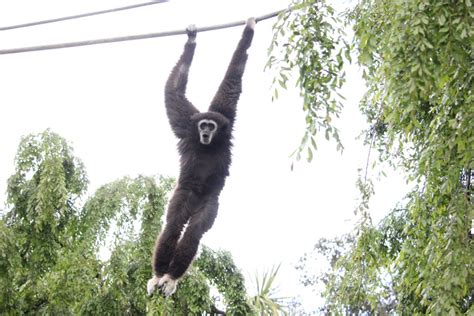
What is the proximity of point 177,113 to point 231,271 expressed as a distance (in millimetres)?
7104

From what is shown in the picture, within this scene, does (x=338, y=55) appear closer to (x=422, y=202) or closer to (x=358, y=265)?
(x=422, y=202)

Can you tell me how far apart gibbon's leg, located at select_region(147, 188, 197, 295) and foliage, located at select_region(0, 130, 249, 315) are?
15.4 feet

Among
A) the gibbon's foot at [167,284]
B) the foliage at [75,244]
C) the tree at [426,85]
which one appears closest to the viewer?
the tree at [426,85]

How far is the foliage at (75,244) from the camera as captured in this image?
973 centimetres

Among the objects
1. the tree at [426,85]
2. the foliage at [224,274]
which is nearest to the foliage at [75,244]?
the foliage at [224,274]

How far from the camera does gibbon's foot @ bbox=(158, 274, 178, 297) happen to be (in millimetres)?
4326

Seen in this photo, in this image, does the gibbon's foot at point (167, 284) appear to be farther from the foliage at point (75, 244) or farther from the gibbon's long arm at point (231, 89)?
the foliage at point (75, 244)

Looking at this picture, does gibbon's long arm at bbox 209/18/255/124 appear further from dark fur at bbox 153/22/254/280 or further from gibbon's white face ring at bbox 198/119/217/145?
gibbon's white face ring at bbox 198/119/217/145

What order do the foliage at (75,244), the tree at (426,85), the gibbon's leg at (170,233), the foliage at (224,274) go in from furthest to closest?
the foliage at (224,274), the foliage at (75,244), the gibbon's leg at (170,233), the tree at (426,85)

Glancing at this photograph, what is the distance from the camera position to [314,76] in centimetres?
357

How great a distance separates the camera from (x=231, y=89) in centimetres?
508

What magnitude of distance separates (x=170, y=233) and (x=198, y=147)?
720mm

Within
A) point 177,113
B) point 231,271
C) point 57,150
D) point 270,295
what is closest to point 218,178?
point 177,113

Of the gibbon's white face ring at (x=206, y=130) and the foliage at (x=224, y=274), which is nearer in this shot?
the gibbon's white face ring at (x=206, y=130)
